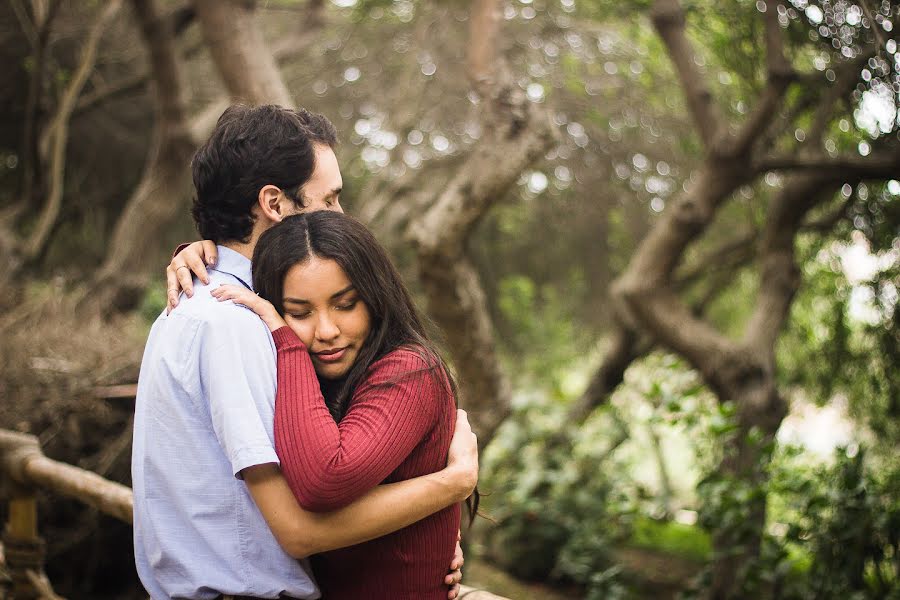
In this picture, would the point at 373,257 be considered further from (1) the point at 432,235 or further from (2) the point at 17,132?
(2) the point at 17,132

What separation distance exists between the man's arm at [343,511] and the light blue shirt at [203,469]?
0.07 metres

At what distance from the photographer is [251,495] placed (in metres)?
1.50

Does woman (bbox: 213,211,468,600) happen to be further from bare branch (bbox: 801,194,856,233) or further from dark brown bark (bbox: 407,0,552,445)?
bare branch (bbox: 801,194,856,233)

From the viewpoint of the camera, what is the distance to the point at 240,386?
147 centimetres

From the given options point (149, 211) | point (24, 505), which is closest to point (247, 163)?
point (24, 505)

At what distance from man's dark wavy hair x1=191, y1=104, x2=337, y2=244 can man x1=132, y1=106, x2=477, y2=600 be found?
0.16 m

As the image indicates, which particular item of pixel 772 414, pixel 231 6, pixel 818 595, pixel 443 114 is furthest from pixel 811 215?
pixel 231 6

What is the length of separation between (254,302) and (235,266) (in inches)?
7.3

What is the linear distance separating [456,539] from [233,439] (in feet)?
1.82

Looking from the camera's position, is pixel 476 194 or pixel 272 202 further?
pixel 476 194

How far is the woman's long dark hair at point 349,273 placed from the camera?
1.65m

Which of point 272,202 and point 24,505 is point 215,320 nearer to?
point 272,202

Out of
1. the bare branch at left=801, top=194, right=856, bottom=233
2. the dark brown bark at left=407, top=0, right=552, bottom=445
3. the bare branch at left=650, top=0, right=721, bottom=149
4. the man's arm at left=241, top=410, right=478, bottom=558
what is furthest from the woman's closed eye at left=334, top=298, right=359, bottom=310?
the bare branch at left=801, top=194, right=856, bottom=233

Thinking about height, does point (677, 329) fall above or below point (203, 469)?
below
